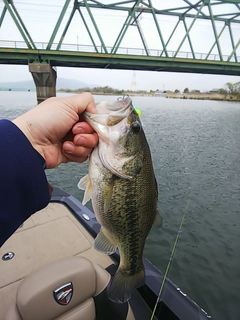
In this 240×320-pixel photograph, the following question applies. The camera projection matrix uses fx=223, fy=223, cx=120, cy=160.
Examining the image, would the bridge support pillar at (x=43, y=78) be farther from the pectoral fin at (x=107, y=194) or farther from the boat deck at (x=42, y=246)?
the pectoral fin at (x=107, y=194)

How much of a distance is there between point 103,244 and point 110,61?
88.1 feet

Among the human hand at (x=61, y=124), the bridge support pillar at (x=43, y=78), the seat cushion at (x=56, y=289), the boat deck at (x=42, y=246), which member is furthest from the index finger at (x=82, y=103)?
the bridge support pillar at (x=43, y=78)

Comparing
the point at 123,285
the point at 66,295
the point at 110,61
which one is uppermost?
the point at 110,61

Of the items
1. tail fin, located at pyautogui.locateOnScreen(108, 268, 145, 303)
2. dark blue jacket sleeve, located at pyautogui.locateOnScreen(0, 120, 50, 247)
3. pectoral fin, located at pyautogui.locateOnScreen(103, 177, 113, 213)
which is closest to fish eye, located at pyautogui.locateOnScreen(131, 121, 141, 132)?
pectoral fin, located at pyautogui.locateOnScreen(103, 177, 113, 213)

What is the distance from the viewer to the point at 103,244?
6.17ft

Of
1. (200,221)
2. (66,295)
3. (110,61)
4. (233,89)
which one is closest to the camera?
(66,295)

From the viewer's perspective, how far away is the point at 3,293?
103 inches

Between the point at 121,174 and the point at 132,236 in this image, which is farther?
the point at 132,236

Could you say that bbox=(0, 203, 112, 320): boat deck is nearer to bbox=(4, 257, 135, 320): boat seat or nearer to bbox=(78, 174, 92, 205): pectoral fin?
bbox=(4, 257, 135, 320): boat seat

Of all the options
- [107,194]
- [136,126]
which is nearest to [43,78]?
[136,126]

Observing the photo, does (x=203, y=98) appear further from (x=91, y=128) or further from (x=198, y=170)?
(x=91, y=128)

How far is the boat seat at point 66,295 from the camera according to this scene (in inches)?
65.1

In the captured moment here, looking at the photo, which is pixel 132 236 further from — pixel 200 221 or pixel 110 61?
pixel 110 61

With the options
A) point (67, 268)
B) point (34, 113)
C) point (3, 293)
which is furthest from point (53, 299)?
point (34, 113)
